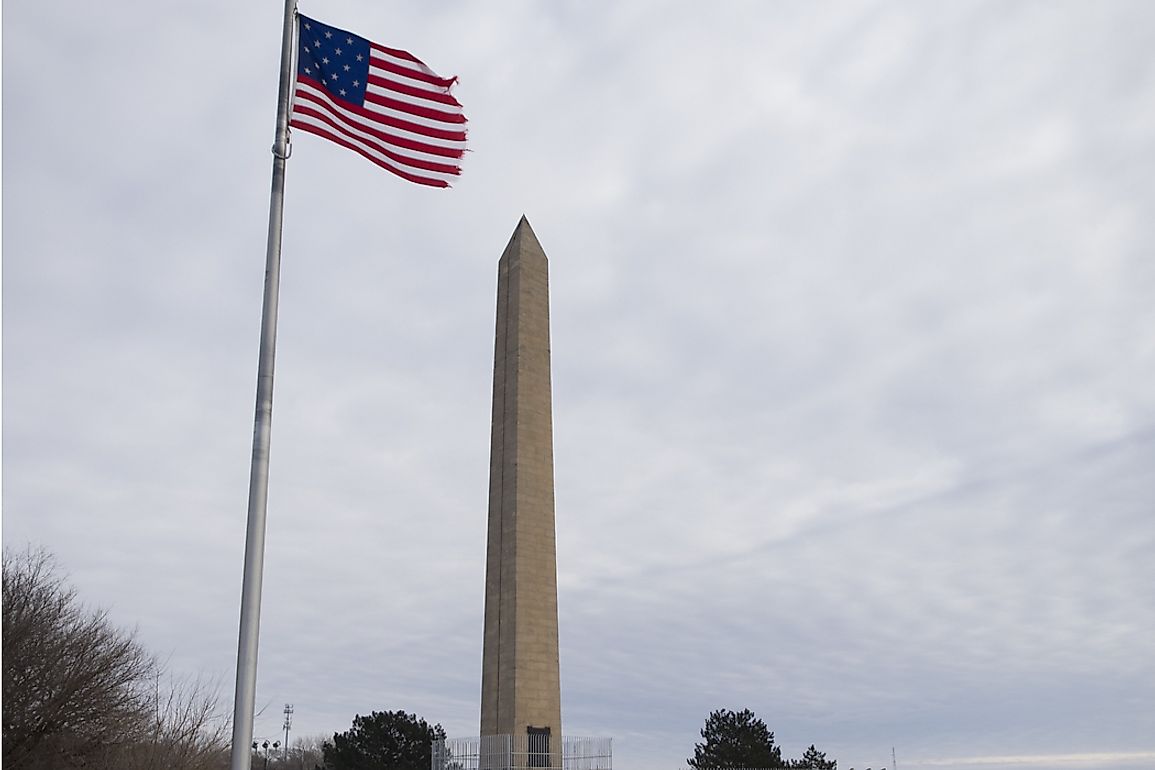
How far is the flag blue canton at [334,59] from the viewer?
12.3 m

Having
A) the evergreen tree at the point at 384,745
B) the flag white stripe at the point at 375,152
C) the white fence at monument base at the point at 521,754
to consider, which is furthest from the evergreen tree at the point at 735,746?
the flag white stripe at the point at 375,152

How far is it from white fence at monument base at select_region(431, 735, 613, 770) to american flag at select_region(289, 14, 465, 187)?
15.1 metres

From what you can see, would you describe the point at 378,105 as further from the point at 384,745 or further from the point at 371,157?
the point at 384,745

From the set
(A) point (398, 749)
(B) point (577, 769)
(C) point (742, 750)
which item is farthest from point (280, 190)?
(A) point (398, 749)

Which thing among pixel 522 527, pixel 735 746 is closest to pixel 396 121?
pixel 522 527

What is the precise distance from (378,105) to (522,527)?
47.8ft

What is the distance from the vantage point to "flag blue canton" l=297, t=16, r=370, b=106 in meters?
12.3

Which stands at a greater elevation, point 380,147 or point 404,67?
point 404,67

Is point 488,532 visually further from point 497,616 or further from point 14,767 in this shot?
point 14,767

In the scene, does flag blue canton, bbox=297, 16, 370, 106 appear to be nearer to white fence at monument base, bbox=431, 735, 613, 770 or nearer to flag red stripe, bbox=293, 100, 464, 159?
flag red stripe, bbox=293, 100, 464, 159

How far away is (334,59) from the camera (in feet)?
40.7

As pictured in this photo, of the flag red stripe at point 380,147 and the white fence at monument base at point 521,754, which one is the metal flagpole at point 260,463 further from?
the white fence at monument base at point 521,754

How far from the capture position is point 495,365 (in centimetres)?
2823

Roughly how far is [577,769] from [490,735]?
2.18 m
